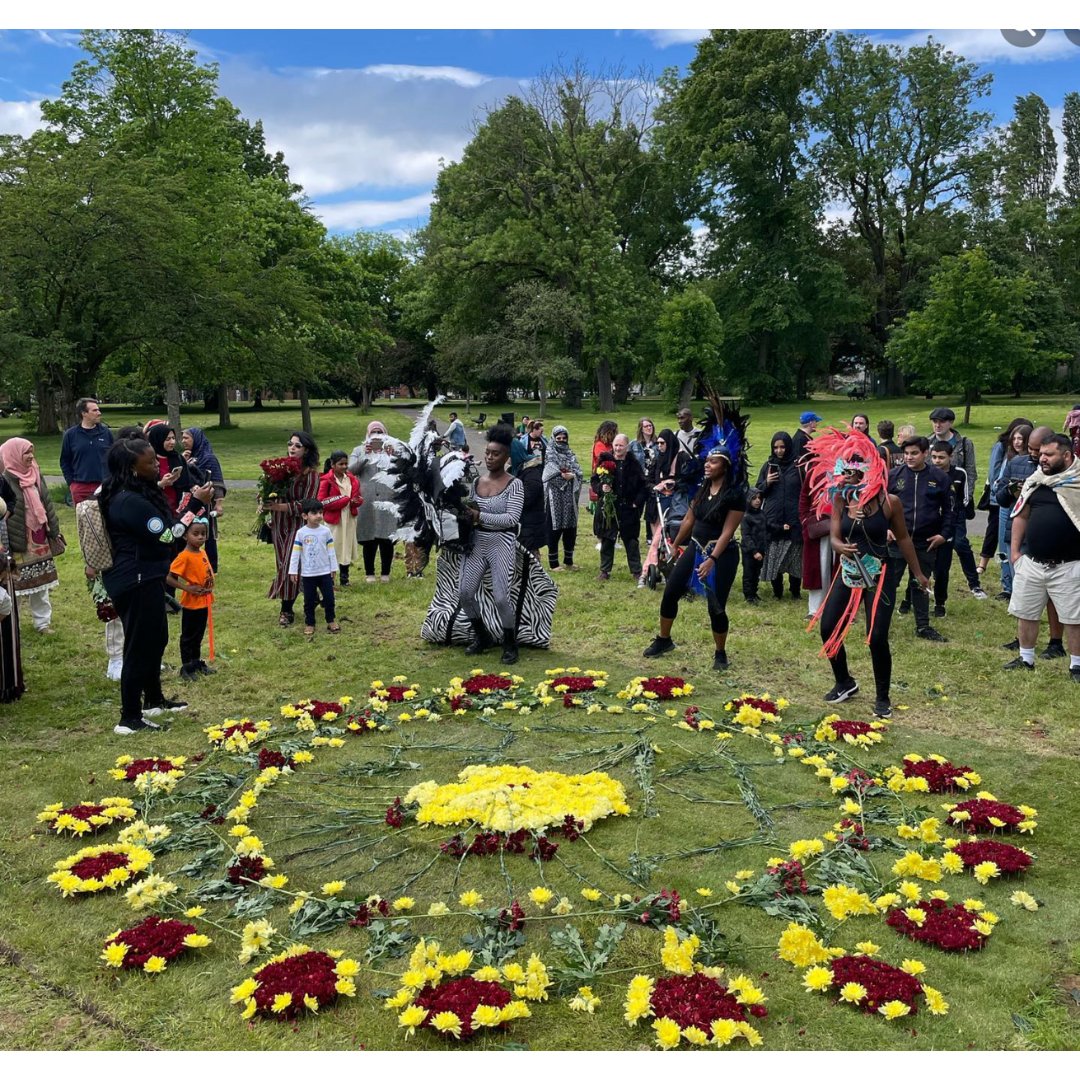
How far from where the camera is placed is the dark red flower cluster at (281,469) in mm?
9867

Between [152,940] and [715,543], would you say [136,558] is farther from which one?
[715,543]

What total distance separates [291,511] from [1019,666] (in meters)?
7.48

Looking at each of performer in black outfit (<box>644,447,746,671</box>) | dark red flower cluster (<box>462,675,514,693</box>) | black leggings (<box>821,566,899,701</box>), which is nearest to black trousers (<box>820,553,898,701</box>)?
black leggings (<box>821,566,899,701</box>)

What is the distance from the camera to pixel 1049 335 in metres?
44.0

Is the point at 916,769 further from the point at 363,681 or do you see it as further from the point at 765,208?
the point at 765,208

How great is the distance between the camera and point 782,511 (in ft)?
34.8

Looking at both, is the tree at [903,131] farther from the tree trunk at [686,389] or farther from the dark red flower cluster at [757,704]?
the dark red flower cluster at [757,704]

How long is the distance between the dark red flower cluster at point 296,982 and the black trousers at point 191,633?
16.0 feet

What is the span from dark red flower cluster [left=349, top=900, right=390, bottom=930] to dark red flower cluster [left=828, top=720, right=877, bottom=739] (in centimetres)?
359

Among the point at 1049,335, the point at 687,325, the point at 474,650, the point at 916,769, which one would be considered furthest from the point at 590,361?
the point at 916,769

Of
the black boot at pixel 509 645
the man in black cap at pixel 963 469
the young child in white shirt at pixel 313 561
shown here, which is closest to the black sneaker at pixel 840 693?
the black boot at pixel 509 645

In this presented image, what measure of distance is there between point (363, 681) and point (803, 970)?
16.7 feet

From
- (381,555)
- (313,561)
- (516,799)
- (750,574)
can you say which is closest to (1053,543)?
(750,574)

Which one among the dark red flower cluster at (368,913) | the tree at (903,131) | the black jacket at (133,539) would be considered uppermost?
the tree at (903,131)
